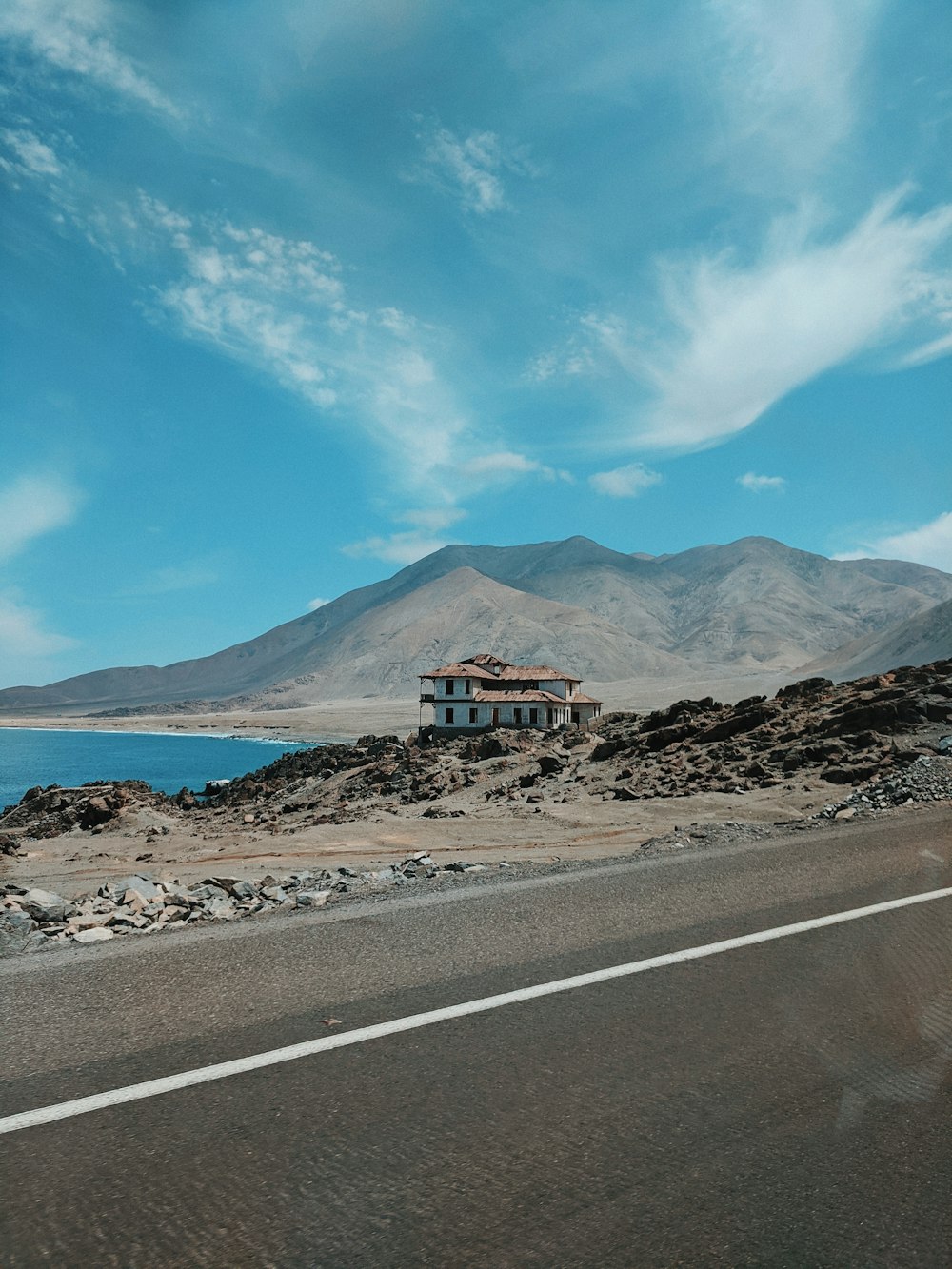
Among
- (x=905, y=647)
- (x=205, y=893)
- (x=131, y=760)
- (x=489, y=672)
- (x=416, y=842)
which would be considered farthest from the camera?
(x=905, y=647)

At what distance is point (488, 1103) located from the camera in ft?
13.2

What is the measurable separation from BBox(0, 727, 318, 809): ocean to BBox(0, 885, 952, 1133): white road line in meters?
63.6

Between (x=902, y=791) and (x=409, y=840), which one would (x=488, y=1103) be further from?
(x=409, y=840)

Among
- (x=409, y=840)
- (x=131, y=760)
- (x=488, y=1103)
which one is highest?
(x=488, y=1103)

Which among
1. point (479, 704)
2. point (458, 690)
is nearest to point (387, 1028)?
point (479, 704)

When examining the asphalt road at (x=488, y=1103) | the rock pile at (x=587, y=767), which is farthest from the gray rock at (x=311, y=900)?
the rock pile at (x=587, y=767)

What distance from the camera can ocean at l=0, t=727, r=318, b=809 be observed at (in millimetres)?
79688

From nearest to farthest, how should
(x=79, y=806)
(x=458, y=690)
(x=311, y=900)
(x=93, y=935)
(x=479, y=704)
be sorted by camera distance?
(x=93, y=935)
(x=311, y=900)
(x=79, y=806)
(x=479, y=704)
(x=458, y=690)

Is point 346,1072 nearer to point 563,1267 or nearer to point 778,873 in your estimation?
point 563,1267

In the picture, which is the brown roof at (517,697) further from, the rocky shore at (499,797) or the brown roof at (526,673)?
the rocky shore at (499,797)

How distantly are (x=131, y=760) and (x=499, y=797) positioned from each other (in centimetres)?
9298

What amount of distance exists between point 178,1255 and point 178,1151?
2.23ft

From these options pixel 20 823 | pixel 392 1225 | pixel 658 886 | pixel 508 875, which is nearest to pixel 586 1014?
pixel 392 1225

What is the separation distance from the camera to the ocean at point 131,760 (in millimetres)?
79688
